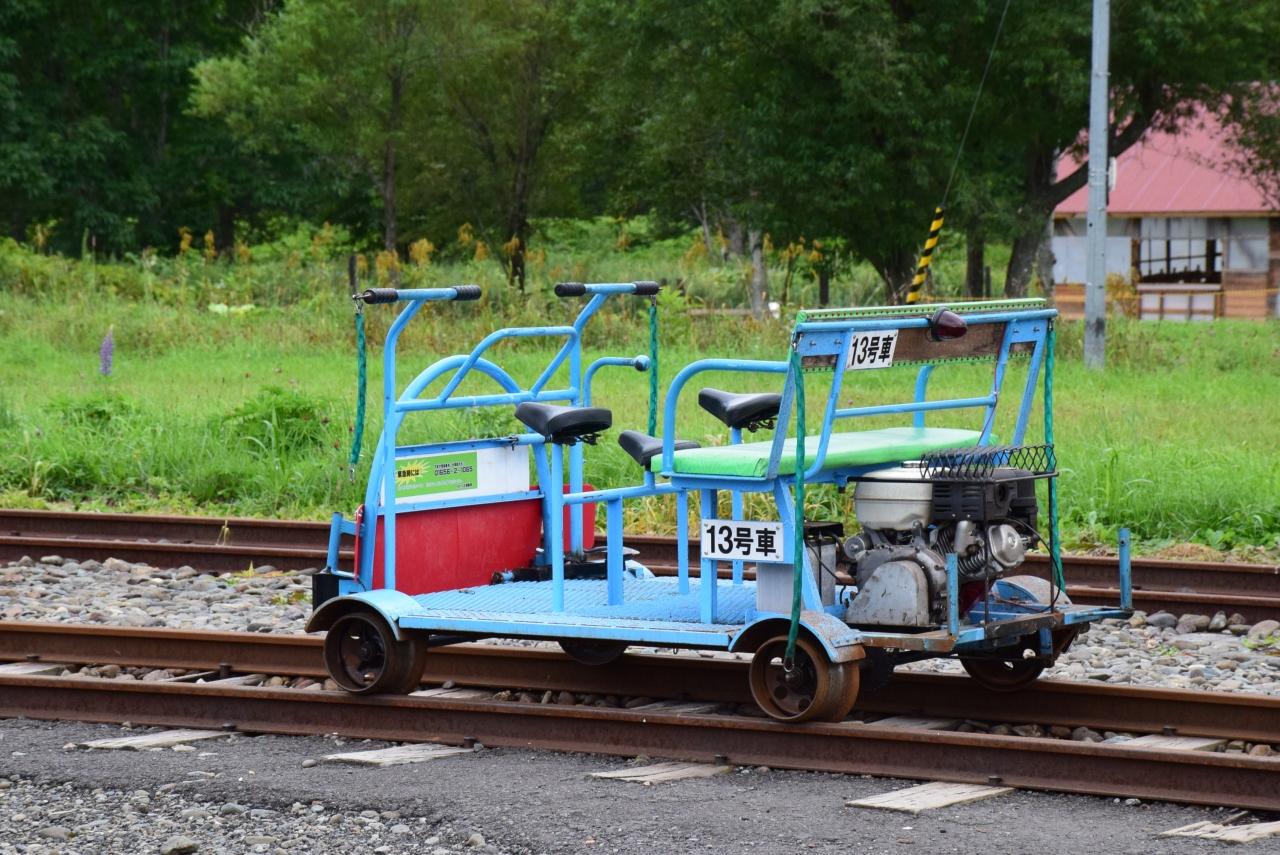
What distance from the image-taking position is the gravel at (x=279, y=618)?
797cm

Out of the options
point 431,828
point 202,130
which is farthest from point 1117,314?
point 202,130

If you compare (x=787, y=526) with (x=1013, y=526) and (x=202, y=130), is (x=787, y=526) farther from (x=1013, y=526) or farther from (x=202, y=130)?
(x=202, y=130)

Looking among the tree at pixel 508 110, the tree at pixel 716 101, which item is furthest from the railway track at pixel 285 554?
the tree at pixel 508 110

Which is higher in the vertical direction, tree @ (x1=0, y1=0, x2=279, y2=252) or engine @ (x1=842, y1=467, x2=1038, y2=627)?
tree @ (x1=0, y1=0, x2=279, y2=252)

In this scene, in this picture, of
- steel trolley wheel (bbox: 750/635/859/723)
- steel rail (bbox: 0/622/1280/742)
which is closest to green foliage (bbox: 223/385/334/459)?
steel rail (bbox: 0/622/1280/742)

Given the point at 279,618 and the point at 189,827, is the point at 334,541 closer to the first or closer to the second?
the point at 189,827

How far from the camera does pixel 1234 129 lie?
31125 millimetres

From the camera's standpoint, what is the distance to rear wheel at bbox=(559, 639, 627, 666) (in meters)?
7.80

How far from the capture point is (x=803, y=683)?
6.65 m

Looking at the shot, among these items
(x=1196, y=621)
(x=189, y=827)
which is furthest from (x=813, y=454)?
(x=1196, y=621)

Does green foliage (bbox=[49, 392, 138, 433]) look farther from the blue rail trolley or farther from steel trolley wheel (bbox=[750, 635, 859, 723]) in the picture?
steel trolley wheel (bbox=[750, 635, 859, 723])

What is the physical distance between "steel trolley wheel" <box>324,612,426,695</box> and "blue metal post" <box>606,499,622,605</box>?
80 cm

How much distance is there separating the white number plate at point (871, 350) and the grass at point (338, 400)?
205 inches

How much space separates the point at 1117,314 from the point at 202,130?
101 ft
